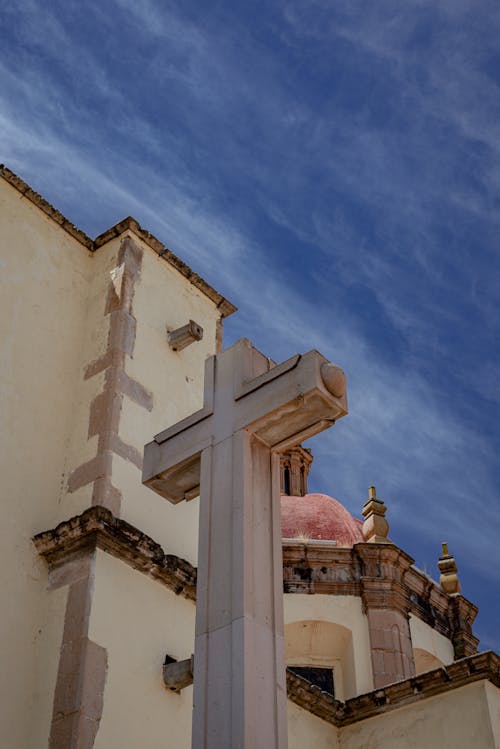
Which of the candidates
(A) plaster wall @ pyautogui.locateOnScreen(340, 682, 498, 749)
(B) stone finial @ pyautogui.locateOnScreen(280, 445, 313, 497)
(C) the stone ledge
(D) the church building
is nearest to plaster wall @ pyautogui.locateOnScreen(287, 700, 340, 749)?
(D) the church building

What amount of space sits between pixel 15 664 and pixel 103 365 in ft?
9.99

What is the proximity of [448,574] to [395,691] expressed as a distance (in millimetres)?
9109

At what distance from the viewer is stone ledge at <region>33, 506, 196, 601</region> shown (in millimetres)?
8422

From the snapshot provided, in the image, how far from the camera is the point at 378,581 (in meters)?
17.3

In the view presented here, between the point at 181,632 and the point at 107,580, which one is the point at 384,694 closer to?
the point at 181,632

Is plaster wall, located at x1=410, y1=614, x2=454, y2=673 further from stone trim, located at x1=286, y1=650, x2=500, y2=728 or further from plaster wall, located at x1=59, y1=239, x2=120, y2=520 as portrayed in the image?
plaster wall, located at x1=59, y1=239, x2=120, y2=520

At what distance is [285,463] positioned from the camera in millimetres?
24438

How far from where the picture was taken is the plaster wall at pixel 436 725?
33.1ft

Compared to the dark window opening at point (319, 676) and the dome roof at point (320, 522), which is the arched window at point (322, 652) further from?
the dome roof at point (320, 522)

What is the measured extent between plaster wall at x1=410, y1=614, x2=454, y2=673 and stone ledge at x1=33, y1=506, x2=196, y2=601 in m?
9.52

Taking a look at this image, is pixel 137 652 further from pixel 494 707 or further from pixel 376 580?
pixel 376 580

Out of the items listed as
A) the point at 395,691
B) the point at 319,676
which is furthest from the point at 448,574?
the point at 395,691

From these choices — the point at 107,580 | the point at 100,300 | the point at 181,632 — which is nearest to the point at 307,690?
the point at 181,632

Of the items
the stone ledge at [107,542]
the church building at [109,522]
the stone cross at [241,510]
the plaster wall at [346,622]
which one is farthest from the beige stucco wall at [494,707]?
the plaster wall at [346,622]
